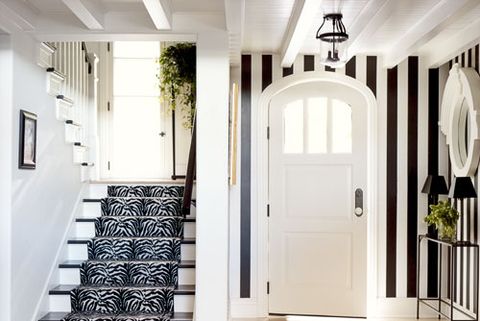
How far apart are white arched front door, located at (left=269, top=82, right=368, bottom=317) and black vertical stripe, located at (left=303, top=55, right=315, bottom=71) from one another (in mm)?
172

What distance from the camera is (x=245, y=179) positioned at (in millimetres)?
5527

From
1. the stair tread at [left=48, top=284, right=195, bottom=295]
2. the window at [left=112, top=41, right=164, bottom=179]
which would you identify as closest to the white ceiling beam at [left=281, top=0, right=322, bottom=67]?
the stair tread at [left=48, top=284, right=195, bottom=295]

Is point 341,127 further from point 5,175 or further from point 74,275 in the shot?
point 5,175

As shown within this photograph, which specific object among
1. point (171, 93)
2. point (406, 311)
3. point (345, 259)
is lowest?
point (406, 311)

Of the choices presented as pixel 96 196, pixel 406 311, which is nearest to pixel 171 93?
pixel 96 196

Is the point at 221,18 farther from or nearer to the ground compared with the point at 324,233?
farther from the ground

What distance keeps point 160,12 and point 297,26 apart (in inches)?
37.4

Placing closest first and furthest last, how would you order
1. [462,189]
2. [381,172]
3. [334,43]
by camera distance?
1. [334,43]
2. [462,189]
3. [381,172]

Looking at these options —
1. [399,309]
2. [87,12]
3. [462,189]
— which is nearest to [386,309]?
[399,309]

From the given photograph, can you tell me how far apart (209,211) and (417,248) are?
2440mm

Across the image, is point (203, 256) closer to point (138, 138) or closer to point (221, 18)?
point (221, 18)

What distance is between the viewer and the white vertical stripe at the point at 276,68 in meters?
5.52

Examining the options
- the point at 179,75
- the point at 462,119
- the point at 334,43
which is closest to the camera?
the point at 334,43

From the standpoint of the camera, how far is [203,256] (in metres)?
4.04
